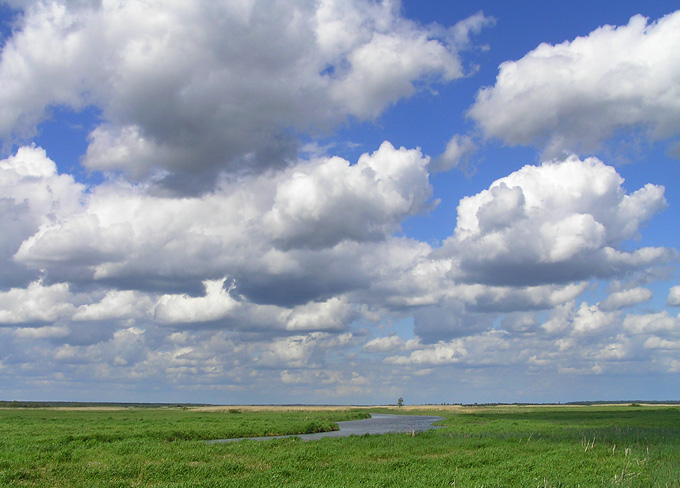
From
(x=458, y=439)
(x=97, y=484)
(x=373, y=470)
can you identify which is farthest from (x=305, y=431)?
(x=97, y=484)

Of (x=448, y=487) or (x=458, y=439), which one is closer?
(x=448, y=487)

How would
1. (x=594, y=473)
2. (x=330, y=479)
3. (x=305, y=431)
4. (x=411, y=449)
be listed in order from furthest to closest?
1. (x=305, y=431)
2. (x=411, y=449)
3. (x=594, y=473)
4. (x=330, y=479)

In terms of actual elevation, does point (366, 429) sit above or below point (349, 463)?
below

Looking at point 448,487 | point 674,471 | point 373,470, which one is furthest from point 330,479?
point 674,471

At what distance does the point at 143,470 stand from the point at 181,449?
32.3ft

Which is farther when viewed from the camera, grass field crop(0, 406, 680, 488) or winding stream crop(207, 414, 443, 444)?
winding stream crop(207, 414, 443, 444)

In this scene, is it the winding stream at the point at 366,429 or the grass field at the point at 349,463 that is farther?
the winding stream at the point at 366,429

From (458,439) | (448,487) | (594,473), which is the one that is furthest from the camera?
(458,439)

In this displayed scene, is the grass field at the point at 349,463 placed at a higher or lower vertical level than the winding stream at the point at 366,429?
higher

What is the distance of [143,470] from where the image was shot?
33875 millimetres

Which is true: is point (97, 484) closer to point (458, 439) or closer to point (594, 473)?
point (594, 473)

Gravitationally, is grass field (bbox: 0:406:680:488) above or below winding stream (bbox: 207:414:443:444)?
above

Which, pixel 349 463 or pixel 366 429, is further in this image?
pixel 366 429

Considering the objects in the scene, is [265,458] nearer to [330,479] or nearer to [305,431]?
[330,479]
